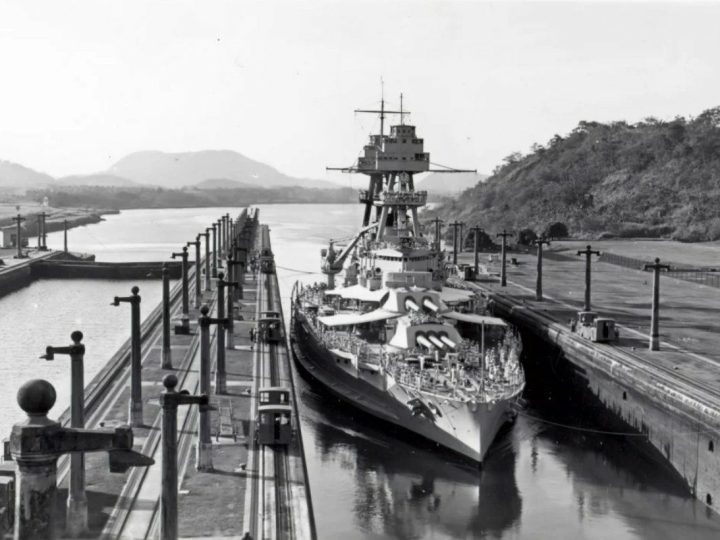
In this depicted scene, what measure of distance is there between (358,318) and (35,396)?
3904 centimetres

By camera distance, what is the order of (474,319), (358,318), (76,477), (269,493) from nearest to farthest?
(76,477)
(269,493)
(358,318)
(474,319)

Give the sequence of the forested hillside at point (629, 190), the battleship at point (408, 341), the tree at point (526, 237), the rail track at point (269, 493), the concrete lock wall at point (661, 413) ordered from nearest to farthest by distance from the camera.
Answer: the rail track at point (269, 493), the concrete lock wall at point (661, 413), the battleship at point (408, 341), the tree at point (526, 237), the forested hillside at point (629, 190)

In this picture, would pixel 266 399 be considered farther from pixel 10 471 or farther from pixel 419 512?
pixel 10 471

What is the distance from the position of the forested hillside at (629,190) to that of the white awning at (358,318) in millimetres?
82256

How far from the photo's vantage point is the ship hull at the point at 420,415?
114 ft

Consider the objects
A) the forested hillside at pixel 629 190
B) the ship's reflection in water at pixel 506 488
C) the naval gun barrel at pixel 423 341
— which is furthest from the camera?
the forested hillside at pixel 629 190

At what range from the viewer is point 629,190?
512ft

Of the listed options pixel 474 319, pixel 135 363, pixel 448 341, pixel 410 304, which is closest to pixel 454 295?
pixel 474 319

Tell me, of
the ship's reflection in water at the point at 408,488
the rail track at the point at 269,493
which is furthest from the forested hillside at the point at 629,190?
the rail track at the point at 269,493

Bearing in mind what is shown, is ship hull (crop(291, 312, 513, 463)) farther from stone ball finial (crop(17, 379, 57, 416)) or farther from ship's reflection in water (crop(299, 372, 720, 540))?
stone ball finial (crop(17, 379, 57, 416))

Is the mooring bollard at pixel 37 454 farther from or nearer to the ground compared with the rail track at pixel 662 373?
farther from the ground

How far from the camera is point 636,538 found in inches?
1165

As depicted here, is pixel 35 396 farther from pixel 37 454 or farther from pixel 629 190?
pixel 629 190

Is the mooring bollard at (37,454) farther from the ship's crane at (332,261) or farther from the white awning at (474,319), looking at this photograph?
the ship's crane at (332,261)
